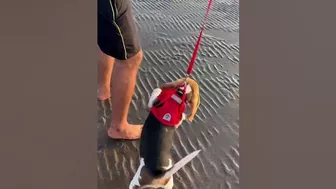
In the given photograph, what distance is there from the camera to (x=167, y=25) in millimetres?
1022

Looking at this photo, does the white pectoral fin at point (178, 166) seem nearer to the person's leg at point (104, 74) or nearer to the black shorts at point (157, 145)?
the black shorts at point (157, 145)

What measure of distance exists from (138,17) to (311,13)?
1.09 feet

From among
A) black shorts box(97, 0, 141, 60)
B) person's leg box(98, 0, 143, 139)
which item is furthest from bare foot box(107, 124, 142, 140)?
black shorts box(97, 0, 141, 60)

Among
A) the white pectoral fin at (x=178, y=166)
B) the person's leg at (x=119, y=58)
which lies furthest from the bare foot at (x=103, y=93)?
the white pectoral fin at (x=178, y=166)

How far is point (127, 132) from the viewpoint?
3.11 feet

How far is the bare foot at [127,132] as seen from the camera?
0.95 m

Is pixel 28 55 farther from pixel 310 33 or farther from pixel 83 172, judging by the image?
pixel 310 33

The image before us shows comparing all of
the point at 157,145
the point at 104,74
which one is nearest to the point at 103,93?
the point at 104,74

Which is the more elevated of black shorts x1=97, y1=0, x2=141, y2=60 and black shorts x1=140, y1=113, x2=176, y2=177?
black shorts x1=97, y1=0, x2=141, y2=60

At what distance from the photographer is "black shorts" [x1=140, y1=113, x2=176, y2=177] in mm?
934

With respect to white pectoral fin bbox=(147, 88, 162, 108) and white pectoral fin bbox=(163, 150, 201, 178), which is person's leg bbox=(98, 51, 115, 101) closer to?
white pectoral fin bbox=(147, 88, 162, 108)

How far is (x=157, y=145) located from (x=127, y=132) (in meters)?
0.07

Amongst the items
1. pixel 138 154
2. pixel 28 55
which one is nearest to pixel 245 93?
pixel 138 154

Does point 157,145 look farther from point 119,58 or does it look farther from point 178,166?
point 119,58
